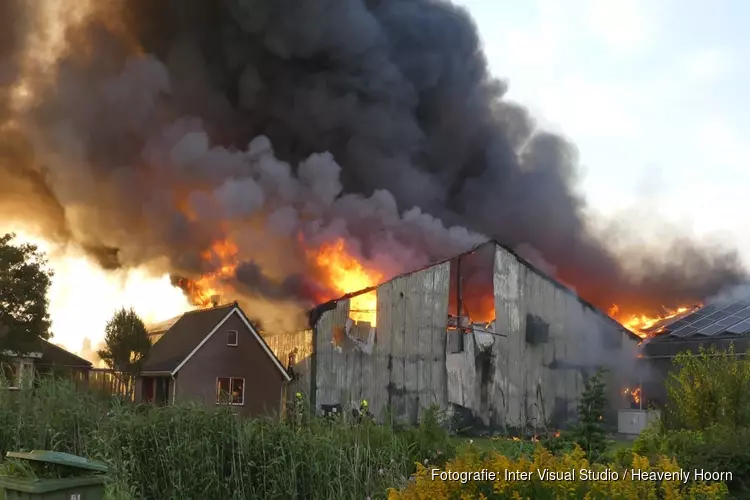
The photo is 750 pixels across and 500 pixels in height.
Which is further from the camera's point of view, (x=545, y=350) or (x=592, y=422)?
(x=545, y=350)

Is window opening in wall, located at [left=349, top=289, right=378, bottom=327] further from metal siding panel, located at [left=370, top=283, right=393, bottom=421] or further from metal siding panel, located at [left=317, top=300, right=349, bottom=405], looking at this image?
metal siding panel, located at [left=317, top=300, right=349, bottom=405]

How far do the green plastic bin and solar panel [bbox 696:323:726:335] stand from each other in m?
28.7

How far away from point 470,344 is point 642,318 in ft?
44.5

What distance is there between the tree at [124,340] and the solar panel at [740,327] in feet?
84.7

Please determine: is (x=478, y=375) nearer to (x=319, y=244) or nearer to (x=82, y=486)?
(x=319, y=244)

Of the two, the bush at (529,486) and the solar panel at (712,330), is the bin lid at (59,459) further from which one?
the solar panel at (712,330)

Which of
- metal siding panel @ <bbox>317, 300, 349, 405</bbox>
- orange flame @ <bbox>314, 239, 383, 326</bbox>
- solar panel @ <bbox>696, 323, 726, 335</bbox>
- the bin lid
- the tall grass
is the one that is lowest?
the tall grass

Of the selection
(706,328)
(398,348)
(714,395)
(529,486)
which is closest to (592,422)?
(714,395)

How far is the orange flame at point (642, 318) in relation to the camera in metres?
37.7

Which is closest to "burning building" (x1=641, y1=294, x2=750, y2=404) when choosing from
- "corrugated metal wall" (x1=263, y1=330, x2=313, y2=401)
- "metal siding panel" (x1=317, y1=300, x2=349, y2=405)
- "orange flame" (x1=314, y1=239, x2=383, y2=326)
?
"orange flame" (x1=314, y1=239, x2=383, y2=326)

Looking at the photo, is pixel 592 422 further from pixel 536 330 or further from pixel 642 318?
pixel 642 318

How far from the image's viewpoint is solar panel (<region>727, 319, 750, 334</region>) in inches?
1153

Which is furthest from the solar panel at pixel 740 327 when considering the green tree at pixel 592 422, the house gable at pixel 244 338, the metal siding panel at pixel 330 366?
the green tree at pixel 592 422

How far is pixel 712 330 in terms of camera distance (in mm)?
30578
